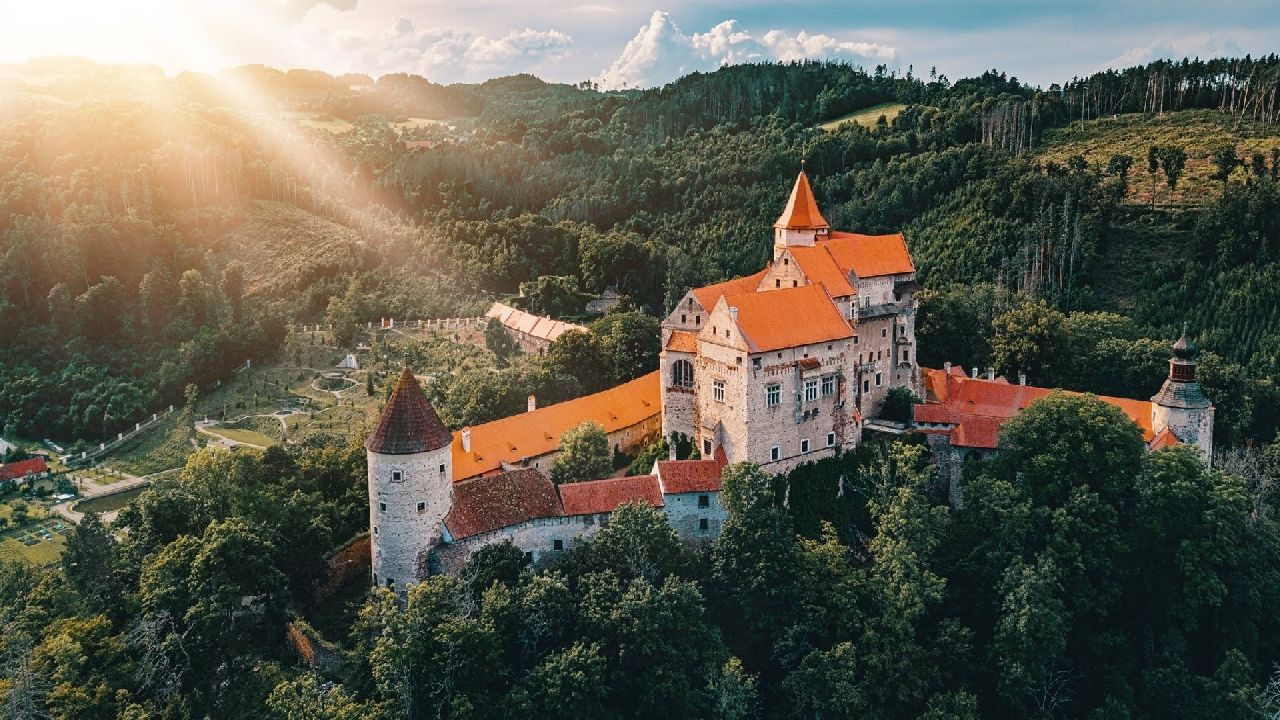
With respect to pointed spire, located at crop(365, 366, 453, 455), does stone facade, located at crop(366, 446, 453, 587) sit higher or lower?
lower

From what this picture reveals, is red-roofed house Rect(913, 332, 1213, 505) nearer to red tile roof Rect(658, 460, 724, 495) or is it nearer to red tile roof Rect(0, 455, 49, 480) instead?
red tile roof Rect(658, 460, 724, 495)

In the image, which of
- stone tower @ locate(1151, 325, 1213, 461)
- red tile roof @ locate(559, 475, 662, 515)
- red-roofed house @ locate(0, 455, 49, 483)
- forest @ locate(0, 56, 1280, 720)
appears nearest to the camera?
forest @ locate(0, 56, 1280, 720)

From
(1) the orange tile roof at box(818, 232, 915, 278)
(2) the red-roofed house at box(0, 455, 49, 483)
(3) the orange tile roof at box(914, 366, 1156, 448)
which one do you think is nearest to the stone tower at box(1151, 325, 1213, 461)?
(3) the orange tile roof at box(914, 366, 1156, 448)

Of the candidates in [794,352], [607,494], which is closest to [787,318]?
[794,352]

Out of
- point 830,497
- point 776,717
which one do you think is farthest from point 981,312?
point 776,717

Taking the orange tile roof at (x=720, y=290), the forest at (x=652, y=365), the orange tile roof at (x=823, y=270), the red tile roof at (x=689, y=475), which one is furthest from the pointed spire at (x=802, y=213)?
the red tile roof at (x=689, y=475)

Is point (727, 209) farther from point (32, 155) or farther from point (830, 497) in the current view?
point (32, 155)

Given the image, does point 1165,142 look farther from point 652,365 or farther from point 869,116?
point 652,365
